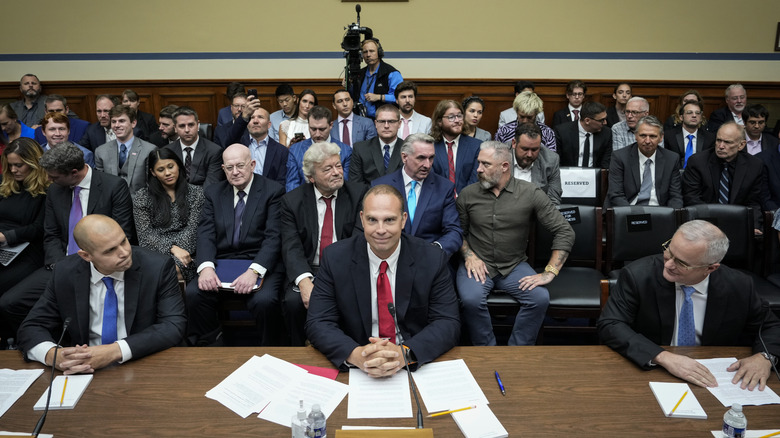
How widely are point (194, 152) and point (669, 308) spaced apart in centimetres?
384

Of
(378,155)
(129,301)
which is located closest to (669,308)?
(129,301)

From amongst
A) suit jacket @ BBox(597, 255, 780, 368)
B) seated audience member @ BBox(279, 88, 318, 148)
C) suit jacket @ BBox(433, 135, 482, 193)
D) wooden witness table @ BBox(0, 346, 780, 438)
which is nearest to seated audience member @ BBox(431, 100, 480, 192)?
suit jacket @ BBox(433, 135, 482, 193)

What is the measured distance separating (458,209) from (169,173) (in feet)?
6.48

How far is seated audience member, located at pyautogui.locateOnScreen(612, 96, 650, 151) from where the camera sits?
5117 mm

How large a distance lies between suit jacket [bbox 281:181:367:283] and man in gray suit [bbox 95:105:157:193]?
1.86 meters

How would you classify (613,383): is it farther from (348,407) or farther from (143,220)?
(143,220)

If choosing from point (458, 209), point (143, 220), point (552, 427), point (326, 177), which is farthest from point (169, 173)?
point (552, 427)

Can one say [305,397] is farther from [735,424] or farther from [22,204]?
[22,204]

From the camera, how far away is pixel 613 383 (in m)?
1.80

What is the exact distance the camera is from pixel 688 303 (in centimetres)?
214

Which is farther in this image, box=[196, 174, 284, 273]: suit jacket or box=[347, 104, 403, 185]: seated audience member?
box=[347, 104, 403, 185]: seated audience member

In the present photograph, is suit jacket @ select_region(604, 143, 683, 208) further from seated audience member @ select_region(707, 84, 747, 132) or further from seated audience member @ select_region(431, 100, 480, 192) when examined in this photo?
seated audience member @ select_region(707, 84, 747, 132)

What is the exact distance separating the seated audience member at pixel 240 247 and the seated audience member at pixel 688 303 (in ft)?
6.50

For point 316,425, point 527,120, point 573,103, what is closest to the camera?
point 316,425
